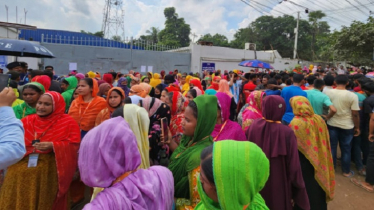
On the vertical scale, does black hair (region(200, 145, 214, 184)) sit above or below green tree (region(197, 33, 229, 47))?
below

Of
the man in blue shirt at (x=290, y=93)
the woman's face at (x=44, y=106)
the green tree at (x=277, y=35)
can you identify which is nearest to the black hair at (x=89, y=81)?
the woman's face at (x=44, y=106)

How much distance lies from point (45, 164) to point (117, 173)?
5.07ft

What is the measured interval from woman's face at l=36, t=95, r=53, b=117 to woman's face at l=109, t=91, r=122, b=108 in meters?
0.92

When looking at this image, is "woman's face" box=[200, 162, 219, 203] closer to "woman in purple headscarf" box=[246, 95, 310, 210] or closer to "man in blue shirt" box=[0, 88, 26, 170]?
"man in blue shirt" box=[0, 88, 26, 170]

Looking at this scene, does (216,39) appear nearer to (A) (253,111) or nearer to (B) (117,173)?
(A) (253,111)

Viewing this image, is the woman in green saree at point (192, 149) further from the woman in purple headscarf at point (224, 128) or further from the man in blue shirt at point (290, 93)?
the man in blue shirt at point (290, 93)

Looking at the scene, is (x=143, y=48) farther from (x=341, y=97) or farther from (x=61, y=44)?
(x=341, y=97)

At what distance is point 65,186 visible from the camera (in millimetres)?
2562

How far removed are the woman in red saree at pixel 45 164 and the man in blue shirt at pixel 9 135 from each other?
3.11ft

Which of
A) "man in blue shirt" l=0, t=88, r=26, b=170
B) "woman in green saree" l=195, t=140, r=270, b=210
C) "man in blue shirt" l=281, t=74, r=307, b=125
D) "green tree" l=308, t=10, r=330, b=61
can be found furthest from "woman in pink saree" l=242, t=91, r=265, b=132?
"green tree" l=308, t=10, r=330, b=61

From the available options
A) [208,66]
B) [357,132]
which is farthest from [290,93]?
[208,66]

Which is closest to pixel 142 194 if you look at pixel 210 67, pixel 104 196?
pixel 104 196

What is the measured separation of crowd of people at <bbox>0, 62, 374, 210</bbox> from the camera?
1255 mm

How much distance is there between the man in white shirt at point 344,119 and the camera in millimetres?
4422
